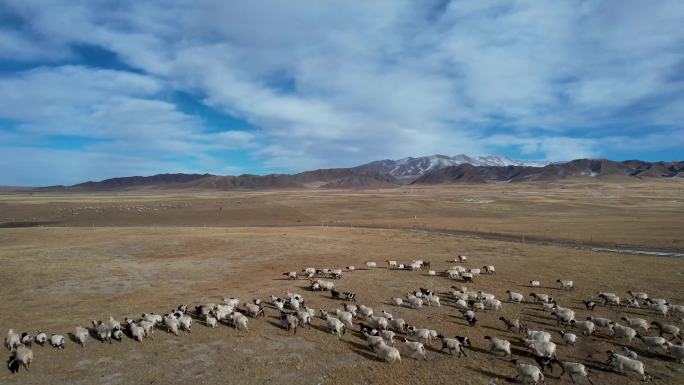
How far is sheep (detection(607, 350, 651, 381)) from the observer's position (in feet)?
43.4

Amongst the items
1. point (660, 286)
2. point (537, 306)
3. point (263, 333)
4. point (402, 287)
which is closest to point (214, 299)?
point (263, 333)

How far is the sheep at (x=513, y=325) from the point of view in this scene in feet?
57.6

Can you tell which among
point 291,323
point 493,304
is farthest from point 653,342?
point 291,323

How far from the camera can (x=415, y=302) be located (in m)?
20.9

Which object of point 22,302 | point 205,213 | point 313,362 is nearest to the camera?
point 313,362

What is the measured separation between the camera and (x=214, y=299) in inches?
877

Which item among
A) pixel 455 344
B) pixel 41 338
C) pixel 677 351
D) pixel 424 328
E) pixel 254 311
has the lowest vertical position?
pixel 424 328

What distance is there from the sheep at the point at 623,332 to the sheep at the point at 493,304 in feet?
16.3

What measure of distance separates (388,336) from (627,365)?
28.0ft

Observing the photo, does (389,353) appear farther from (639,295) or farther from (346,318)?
(639,295)

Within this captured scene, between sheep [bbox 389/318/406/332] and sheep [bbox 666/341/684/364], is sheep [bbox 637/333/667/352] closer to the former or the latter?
sheep [bbox 666/341/684/364]

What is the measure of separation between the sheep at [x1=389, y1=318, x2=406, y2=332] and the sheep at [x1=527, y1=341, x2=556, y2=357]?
526cm

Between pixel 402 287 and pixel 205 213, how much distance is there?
66.8 meters

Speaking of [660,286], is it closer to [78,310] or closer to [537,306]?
[537,306]
